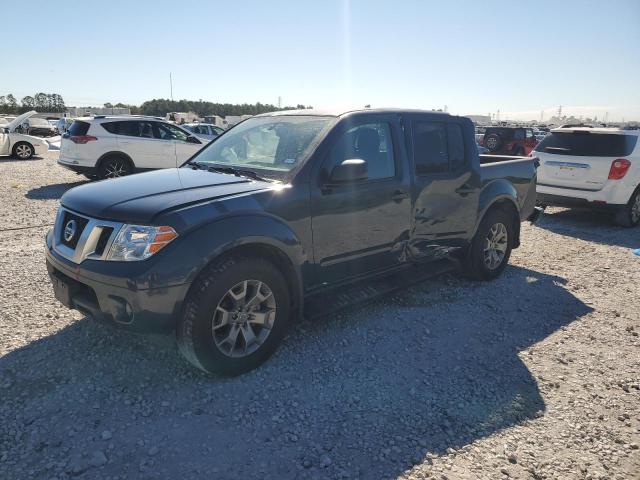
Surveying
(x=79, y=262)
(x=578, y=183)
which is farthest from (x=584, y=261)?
(x=79, y=262)

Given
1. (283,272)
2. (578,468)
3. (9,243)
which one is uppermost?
(283,272)

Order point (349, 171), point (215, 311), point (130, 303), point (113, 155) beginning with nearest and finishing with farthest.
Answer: point (130, 303) < point (215, 311) < point (349, 171) < point (113, 155)

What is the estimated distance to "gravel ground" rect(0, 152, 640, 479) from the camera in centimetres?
253

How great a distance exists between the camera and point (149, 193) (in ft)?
10.6

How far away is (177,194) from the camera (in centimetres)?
317

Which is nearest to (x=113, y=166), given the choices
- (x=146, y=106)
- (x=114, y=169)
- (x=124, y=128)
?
(x=114, y=169)

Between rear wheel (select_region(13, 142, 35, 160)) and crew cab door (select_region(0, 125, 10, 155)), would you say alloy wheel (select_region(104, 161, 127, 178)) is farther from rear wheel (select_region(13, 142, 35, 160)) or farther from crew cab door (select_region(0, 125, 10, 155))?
rear wheel (select_region(13, 142, 35, 160))

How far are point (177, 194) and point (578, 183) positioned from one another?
303 inches

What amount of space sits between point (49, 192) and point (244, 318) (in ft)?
30.8

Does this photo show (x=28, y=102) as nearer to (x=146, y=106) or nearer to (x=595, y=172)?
(x=146, y=106)

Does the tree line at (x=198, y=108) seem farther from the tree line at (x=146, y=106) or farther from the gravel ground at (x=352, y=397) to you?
the gravel ground at (x=352, y=397)

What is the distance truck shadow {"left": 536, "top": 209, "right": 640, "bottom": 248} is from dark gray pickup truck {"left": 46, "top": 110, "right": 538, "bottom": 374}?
12.9 ft

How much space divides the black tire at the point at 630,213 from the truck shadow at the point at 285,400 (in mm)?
5388

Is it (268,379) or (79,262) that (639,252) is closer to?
(268,379)
